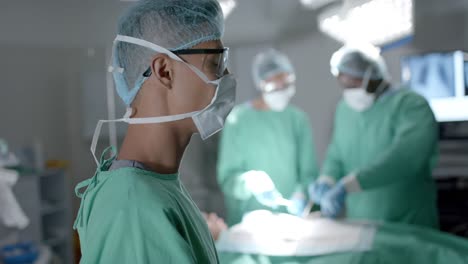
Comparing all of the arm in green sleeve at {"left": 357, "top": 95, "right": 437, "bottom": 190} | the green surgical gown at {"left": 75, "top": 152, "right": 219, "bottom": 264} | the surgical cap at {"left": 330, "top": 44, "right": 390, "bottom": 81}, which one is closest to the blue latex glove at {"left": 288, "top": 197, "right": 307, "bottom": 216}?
the arm in green sleeve at {"left": 357, "top": 95, "right": 437, "bottom": 190}

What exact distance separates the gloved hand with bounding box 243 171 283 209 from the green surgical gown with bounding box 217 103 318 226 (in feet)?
0.07

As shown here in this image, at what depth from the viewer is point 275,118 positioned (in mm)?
2359

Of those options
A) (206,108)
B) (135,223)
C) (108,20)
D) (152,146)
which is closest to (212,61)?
(206,108)

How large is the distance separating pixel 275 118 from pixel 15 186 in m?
2.02

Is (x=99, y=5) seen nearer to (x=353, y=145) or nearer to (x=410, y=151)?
(x=353, y=145)

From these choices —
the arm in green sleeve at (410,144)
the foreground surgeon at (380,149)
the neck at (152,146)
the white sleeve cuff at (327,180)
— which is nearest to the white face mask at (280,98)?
the foreground surgeon at (380,149)

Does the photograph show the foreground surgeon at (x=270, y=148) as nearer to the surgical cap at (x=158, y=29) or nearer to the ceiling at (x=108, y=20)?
the ceiling at (x=108, y=20)

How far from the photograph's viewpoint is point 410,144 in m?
2.13

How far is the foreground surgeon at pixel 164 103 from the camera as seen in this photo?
1008mm

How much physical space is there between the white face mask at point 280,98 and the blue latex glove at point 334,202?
453 mm

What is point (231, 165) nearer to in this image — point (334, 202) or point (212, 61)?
point (334, 202)

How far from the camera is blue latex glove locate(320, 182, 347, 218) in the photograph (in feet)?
7.24

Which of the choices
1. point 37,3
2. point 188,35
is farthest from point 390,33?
point 37,3

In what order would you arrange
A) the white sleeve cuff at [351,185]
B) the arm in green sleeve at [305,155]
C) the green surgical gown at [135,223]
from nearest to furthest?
the green surgical gown at [135,223], the white sleeve cuff at [351,185], the arm in green sleeve at [305,155]
